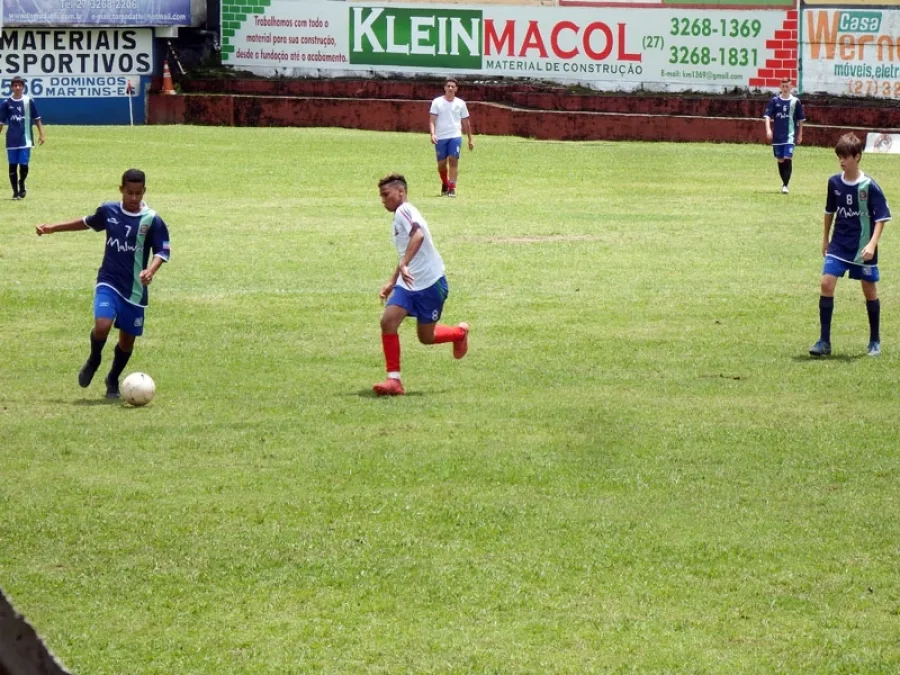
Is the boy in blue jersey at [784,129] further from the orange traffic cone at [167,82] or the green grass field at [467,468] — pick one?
the orange traffic cone at [167,82]

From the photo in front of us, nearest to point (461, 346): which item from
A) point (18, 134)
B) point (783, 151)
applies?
point (18, 134)

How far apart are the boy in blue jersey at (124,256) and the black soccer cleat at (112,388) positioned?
0.95 ft

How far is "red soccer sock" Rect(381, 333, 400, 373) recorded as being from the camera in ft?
36.7

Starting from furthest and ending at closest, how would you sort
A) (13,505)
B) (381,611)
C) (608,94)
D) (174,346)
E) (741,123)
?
(608,94) < (741,123) < (174,346) < (13,505) < (381,611)

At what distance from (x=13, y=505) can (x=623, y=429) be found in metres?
4.17

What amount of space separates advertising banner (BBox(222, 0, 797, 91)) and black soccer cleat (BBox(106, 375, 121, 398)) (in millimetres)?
28740

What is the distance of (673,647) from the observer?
6.15 metres

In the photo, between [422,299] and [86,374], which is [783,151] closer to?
[422,299]

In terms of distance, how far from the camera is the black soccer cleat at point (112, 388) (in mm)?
11273

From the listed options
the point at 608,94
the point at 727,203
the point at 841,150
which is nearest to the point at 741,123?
the point at 608,94

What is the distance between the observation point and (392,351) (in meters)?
11.2

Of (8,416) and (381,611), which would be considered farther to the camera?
(8,416)

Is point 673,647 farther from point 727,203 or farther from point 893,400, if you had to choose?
point 727,203

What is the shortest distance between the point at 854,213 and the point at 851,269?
0.50m
